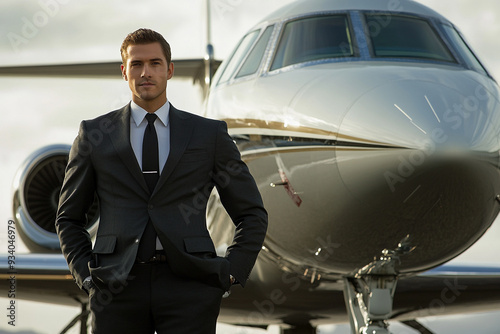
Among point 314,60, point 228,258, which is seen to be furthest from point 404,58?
point 228,258

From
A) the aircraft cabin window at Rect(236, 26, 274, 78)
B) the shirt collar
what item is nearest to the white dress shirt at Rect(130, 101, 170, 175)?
the shirt collar

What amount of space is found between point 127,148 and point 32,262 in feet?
22.0

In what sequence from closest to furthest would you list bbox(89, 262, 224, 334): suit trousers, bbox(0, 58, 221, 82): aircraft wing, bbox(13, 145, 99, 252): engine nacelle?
bbox(89, 262, 224, 334): suit trousers < bbox(13, 145, 99, 252): engine nacelle < bbox(0, 58, 221, 82): aircraft wing

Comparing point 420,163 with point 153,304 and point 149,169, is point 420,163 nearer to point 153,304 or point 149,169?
point 149,169

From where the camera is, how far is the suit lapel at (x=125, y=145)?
2943 mm

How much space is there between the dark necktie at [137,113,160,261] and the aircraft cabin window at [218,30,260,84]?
4497mm

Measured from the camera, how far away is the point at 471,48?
708 centimetres

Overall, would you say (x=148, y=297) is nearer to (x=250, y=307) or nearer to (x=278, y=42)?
(x=278, y=42)

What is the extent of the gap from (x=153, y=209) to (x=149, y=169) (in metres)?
0.17

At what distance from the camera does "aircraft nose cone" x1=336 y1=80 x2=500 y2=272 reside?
4867 mm

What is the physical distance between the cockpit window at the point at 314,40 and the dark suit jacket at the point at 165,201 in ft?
11.4

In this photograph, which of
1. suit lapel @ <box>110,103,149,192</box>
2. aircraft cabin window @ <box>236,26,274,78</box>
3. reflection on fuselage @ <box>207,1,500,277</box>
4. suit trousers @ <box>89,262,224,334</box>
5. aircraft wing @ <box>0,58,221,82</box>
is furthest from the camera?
aircraft wing @ <box>0,58,221,82</box>

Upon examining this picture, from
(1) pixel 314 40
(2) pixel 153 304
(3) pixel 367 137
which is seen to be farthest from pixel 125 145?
(1) pixel 314 40

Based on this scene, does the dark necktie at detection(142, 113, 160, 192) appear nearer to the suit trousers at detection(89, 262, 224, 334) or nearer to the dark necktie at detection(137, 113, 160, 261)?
the dark necktie at detection(137, 113, 160, 261)
